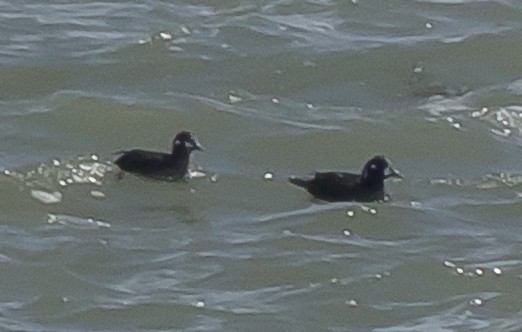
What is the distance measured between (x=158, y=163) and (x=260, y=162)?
976 mm

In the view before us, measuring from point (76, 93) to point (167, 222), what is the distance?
3067 millimetres

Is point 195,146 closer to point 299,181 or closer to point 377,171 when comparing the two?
point 299,181

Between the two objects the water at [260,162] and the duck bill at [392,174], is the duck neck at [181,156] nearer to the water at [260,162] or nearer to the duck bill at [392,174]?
the water at [260,162]

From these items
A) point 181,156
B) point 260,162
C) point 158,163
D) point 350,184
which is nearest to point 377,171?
point 350,184

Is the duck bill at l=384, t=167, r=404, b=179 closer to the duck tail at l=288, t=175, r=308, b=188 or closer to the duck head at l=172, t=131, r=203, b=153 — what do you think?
the duck tail at l=288, t=175, r=308, b=188

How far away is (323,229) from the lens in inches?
559

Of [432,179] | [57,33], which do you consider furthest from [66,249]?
[57,33]

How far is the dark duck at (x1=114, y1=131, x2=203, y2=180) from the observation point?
15.0 meters

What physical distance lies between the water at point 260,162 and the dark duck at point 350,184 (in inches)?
3.2

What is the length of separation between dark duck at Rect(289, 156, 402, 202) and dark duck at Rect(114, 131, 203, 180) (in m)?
0.75

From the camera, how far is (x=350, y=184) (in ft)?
49.4

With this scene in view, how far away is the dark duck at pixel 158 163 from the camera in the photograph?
15039 mm

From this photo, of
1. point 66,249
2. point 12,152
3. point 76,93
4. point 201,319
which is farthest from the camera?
point 76,93

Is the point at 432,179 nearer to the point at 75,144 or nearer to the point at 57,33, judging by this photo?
the point at 75,144
